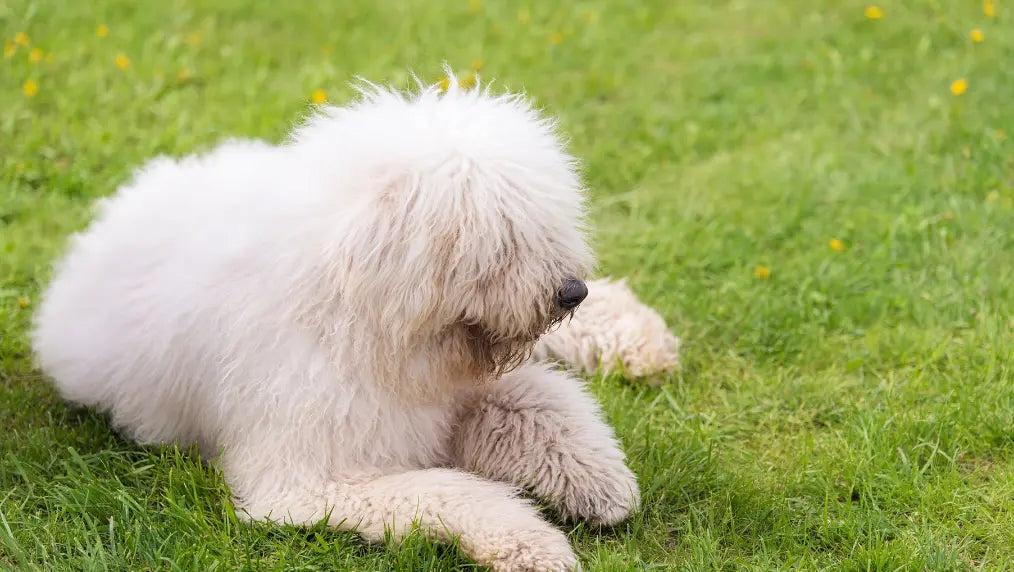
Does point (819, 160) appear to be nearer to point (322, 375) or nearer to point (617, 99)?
point (617, 99)

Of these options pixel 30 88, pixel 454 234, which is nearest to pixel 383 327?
pixel 454 234

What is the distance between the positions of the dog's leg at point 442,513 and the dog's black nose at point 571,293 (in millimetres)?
597

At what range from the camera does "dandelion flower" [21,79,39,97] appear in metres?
5.97

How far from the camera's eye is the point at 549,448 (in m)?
3.40

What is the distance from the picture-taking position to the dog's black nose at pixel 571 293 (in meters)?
3.06

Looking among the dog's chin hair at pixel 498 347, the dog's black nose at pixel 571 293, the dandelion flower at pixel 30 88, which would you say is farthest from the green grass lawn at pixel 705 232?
the dog's black nose at pixel 571 293

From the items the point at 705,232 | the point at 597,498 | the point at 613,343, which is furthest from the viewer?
the point at 705,232

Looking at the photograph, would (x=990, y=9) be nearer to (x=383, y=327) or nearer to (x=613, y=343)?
(x=613, y=343)

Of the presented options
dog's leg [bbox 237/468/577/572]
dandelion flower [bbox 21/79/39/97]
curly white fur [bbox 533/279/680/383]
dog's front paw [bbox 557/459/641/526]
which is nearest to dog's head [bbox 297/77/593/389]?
dog's leg [bbox 237/468/577/572]

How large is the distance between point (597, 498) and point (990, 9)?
542cm

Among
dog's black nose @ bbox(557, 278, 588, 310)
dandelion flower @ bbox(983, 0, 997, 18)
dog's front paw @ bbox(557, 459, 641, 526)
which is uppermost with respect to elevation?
dandelion flower @ bbox(983, 0, 997, 18)

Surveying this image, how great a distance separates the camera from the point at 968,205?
17.3 feet

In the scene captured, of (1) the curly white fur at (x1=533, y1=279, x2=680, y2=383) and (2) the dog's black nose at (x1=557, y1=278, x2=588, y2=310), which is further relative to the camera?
(1) the curly white fur at (x1=533, y1=279, x2=680, y2=383)

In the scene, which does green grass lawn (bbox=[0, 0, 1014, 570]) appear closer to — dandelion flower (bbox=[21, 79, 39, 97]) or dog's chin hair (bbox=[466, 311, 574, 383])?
dandelion flower (bbox=[21, 79, 39, 97])
